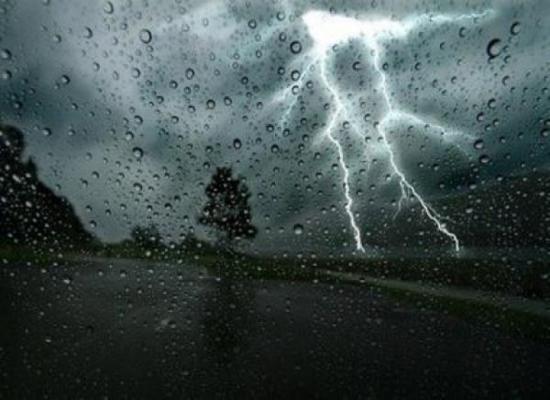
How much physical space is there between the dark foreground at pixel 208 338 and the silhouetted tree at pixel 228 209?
0.21 m

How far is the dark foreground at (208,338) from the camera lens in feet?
6.33

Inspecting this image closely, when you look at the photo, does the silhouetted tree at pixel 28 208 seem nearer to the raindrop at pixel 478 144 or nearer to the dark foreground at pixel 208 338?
the dark foreground at pixel 208 338

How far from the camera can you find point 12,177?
1908 millimetres

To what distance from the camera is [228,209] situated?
1.95 metres

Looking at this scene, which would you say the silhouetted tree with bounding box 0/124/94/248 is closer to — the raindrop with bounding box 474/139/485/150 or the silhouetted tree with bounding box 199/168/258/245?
the silhouetted tree with bounding box 199/168/258/245

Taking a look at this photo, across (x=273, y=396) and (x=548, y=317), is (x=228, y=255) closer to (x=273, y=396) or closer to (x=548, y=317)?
(x=273, y=396)

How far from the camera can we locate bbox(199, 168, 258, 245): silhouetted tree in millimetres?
1913

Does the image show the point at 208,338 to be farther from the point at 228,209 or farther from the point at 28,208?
the point at 28,208

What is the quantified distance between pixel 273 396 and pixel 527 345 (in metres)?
1.34

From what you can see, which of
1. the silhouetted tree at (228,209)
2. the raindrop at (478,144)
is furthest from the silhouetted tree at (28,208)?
the raindrop at (478,144)

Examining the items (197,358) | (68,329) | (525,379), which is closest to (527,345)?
(525,379)

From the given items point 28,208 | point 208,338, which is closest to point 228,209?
point 208,338

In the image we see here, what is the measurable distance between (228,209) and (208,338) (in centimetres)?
58

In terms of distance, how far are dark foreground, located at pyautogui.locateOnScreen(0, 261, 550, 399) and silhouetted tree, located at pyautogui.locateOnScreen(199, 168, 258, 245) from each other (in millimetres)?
211
